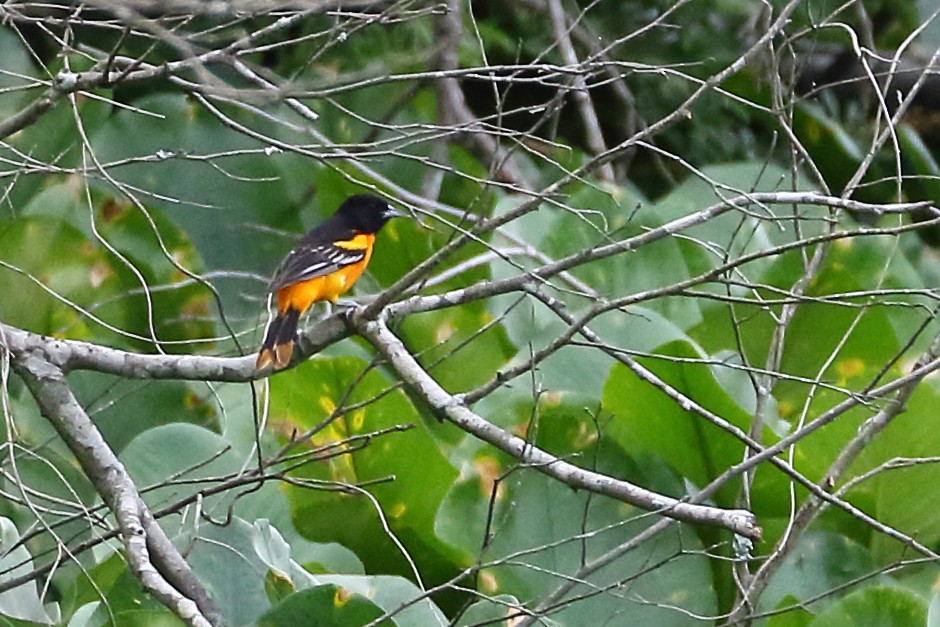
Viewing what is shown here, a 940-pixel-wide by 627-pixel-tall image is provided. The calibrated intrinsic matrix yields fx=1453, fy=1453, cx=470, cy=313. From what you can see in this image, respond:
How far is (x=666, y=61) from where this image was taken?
7.60 metres

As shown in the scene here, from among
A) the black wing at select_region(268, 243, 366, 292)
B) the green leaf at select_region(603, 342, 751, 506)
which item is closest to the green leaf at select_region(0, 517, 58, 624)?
the black wing at select_region(268, 243, 366, 292)

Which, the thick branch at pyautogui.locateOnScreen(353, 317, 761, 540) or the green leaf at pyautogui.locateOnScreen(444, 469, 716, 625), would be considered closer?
the thick branch at pyautogui.locateOnScreen(353, 317, 761, 540)

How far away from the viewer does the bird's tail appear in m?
3.44

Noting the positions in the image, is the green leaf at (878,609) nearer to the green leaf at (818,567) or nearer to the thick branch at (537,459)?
the green leaf at (818,567)

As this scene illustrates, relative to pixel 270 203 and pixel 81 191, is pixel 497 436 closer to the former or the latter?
pixel 81 191

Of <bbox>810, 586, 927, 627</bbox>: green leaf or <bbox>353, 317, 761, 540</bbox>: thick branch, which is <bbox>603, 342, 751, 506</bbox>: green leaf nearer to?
<bbox>810, 586, 927, 627</bbox>: green leaf

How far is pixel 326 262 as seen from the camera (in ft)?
15.0

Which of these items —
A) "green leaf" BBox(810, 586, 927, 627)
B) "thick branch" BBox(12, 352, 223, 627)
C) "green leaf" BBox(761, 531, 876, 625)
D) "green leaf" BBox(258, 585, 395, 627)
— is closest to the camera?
"thick branch" BBox(12, 352, 223, 627)

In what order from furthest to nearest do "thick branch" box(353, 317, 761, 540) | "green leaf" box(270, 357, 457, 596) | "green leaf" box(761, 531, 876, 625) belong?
"green leaf" box(270, 357, 457, 596), "green leaf" box(761, 531, 876, 625), "thick branch" box(353, 317, 761, 540)

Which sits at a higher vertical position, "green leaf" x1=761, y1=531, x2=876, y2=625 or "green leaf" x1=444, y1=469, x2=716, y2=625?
"green leaf" x1=444, y1=469, x2=716, y2=625

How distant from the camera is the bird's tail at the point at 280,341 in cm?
344

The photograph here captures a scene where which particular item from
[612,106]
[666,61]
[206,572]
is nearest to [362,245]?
[206,572]

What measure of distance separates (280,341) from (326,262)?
0.85 meters

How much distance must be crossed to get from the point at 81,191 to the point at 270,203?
1.18m
